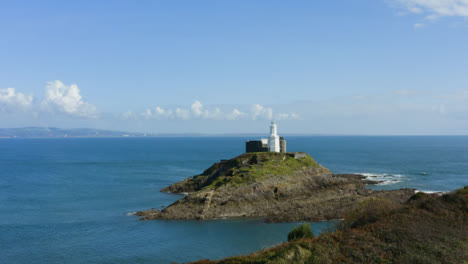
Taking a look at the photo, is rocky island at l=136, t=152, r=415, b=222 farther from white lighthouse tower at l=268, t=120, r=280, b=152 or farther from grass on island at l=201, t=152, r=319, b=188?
white lighthouse tower at l=268, t=120, r=280, b=152

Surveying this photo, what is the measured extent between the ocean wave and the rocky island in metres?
15.1

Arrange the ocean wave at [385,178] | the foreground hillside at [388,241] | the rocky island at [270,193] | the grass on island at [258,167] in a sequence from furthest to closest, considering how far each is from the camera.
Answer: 1. the ocean wave at [385,178]
2. the grass on island at [258,167]
3. the rocky island at [270,193]
4. the foreground hillside at [388,241]

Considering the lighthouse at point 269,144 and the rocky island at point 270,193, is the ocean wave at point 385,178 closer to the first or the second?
the rocky island at point 270,193

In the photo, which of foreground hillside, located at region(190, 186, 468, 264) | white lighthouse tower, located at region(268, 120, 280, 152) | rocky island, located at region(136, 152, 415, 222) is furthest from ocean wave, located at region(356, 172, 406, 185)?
foreground hillside, located at region(190, 186, 468, 264)

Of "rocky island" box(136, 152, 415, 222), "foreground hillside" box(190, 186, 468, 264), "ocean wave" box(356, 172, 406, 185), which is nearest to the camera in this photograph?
"foreground hillside" box(190, 186, 468, 264)

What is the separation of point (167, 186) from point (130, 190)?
276 inches

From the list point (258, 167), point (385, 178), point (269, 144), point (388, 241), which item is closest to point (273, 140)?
point (269, 144)

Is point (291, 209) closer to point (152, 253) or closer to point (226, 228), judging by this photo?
point (226, 228)

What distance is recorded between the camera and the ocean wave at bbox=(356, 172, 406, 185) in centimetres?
7621

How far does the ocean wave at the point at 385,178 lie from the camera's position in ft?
250

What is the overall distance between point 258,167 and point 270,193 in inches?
298

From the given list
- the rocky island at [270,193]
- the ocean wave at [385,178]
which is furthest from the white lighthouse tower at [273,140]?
the ocean wave at [385,178]

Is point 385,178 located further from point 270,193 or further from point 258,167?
point 270,193

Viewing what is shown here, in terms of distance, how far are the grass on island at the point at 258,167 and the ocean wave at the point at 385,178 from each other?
17.8m
